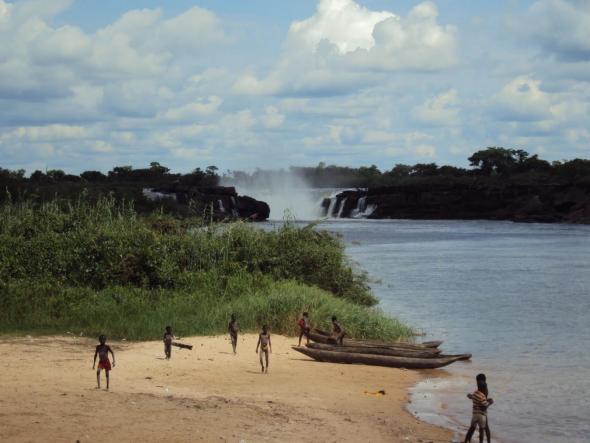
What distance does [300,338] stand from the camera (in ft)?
72.2

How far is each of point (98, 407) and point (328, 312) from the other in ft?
35.9

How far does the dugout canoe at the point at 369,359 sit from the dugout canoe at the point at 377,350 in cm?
13

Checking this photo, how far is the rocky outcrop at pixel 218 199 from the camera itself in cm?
11591

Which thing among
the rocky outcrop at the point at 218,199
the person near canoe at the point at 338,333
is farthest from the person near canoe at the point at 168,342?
the rocky outcrop at the point at 218,199

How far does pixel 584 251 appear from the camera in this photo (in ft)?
240

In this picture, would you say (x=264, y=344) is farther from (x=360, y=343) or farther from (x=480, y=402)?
(x=480, y=402)

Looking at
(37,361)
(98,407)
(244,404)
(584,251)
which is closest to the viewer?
(98,407)

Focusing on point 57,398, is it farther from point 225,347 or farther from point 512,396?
point 512,396

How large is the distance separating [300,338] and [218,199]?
10083cm

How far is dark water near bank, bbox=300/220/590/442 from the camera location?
62.0ft

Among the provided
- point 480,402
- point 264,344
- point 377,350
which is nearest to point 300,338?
point 377,350

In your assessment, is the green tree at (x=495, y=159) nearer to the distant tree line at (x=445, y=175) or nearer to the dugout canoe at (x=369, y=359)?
the distant tree line at (x=445, y=175)

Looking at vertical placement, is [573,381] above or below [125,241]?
below

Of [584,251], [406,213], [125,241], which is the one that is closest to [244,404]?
[125,241]
